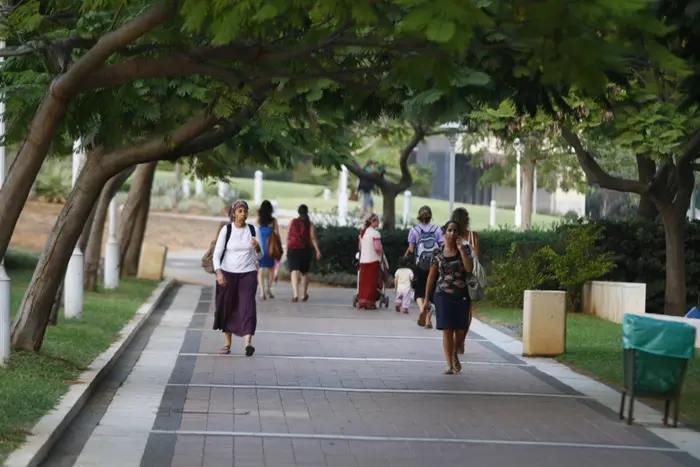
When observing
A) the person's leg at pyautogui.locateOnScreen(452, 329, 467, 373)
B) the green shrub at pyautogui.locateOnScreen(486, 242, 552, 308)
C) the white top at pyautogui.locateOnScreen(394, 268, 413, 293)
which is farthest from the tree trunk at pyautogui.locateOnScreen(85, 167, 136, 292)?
the person's leg at pyautogui.locateOnScreen(452, 329, 467, 373)

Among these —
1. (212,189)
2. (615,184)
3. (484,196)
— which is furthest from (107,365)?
(484,196)

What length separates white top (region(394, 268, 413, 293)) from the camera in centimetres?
2369

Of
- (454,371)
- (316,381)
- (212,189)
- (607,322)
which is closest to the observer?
(316,381)

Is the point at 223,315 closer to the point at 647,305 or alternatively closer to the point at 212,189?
the point at 647,305

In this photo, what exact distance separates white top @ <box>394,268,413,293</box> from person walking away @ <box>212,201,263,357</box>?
23.1 ft

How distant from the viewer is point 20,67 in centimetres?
1448

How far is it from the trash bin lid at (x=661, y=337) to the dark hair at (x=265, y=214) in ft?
46.6

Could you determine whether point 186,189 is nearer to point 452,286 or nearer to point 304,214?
point 304,214

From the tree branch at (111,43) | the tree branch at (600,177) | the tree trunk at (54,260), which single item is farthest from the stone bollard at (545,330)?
the tree branch at (111,43)

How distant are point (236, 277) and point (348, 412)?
4.82 metres

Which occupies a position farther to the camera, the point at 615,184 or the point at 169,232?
the point at 169,232

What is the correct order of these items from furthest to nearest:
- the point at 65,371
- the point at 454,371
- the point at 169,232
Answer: the point at 169,232 < the point at 454,371 < the point at 65,371

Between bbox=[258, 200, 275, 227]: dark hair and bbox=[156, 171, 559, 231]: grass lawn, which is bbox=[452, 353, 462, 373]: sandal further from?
bbox=[156, 171, 559, 231]: grass lawn

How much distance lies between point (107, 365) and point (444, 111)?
485cm
